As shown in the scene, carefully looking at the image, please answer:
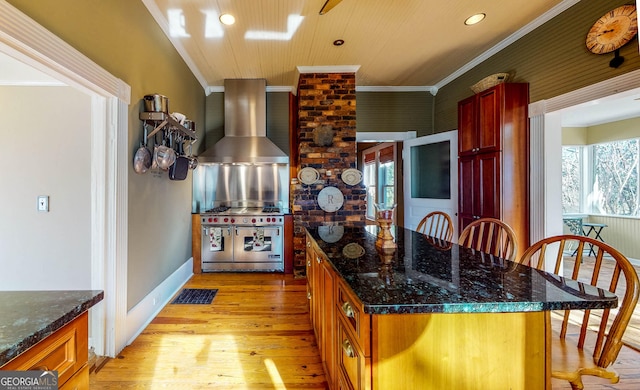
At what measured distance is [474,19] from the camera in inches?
102

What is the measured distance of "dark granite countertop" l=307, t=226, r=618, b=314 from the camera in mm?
831

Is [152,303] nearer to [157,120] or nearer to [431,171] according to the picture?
[157,120]

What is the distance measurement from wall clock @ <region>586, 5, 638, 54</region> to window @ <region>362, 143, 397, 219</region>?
12.8ft

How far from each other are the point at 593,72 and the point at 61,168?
169 inches

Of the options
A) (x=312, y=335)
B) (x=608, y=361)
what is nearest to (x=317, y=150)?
(x=312, y=335)

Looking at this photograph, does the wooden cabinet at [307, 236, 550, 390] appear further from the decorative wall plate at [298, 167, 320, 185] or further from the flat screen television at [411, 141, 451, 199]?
the flat screen television at [411, 141, 451, 199]

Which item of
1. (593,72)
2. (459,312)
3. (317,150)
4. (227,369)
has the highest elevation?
(593,72)

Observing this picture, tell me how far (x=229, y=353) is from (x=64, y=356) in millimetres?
1390

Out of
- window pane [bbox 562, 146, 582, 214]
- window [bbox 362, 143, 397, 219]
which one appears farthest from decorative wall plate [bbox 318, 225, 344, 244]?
window pane [bbox 562, 146, 582, 214]

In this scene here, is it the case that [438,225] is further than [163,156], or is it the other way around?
[438,225]

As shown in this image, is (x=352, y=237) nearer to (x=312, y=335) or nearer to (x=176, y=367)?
(x=312, y=335)

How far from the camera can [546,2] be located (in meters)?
2.35

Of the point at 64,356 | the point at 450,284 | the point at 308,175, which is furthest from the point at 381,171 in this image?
the point at 64,356

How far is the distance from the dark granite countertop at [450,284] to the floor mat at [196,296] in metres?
1.98
